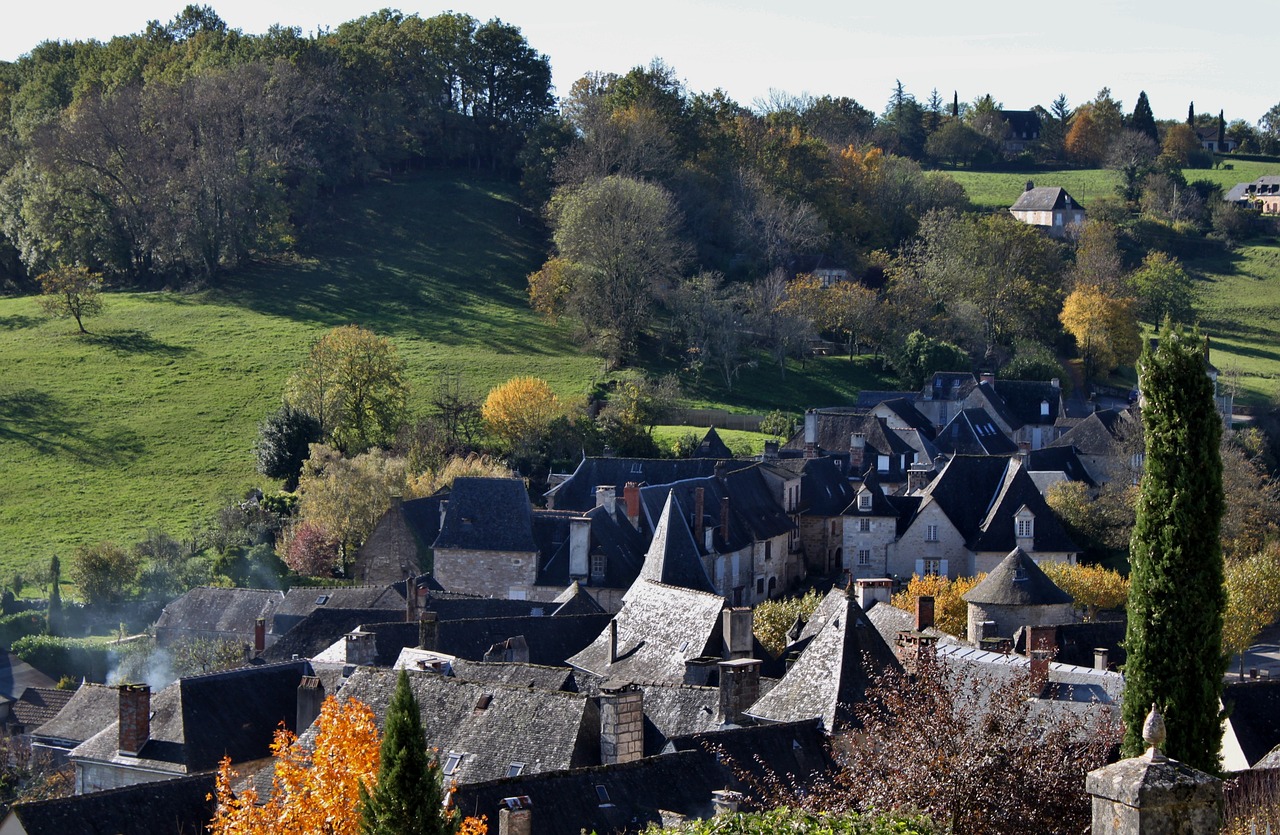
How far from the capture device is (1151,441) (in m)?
19.1

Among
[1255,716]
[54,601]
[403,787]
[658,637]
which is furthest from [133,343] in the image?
Result: [403,787]

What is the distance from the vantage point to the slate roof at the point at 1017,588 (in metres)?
43.6

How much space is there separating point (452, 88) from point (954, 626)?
7384 cm

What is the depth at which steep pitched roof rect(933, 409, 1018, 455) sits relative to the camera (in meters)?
71.4

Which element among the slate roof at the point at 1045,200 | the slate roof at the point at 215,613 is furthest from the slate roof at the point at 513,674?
the slate roof at the point at 1045,200

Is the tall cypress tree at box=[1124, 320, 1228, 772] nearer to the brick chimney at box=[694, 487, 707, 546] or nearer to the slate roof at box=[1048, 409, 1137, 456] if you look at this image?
the brick chimney at box=[694, 487, 707, 546]

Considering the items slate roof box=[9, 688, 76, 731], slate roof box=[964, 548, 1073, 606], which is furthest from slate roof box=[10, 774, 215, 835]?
slate roof box=[964, 548, 1073, 606]

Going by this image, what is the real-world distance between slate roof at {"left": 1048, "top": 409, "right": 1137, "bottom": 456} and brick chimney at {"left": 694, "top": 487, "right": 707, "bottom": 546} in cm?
1883

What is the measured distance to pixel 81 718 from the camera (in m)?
37.5

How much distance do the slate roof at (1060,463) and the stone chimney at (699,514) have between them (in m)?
15.9

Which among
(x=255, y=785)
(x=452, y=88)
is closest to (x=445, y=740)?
(x=255, y=785)

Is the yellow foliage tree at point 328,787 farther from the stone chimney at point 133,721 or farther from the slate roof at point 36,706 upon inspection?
the slate roof at point 36,706


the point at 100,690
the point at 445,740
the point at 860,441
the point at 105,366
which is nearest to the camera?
the point at 445,740

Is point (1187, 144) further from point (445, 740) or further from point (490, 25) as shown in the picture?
point (445, 740)
